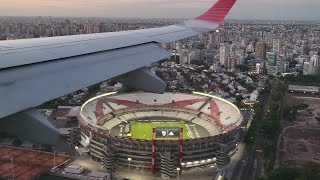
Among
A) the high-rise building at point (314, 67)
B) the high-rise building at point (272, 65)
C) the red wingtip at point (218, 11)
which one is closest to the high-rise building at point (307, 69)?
the high-rise building at point (314, 67)

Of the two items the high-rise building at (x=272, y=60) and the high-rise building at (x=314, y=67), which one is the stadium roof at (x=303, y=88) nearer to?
the high-rise building at (x=314, y=67)

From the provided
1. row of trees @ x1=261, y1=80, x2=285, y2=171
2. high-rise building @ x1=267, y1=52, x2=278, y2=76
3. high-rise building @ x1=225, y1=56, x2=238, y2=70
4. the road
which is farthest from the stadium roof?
the road

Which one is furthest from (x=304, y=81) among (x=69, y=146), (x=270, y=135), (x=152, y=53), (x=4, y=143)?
(x=69, y=146)

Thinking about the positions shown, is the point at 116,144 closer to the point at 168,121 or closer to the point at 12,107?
the point at 168,121

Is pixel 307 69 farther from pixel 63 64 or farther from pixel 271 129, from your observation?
pixel 63 64

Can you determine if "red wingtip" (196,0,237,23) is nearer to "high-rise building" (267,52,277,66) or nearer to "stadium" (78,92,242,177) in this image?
"stadium" (78,92,242,177)

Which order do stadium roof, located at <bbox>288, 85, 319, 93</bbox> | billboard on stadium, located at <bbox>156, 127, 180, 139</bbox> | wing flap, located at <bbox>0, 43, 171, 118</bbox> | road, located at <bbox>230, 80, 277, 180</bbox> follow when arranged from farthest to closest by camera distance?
stadium roof, located at <bbox>288, 85, 319, 93</bbox>, billboard on stadium, located at <bbox>156, 127, 180, 139</bbox>, road, located at <bbox>230, 80, 277, 180</bbox>, wing flap, located at <bbox>0, 43, 171, 118</bbox>
